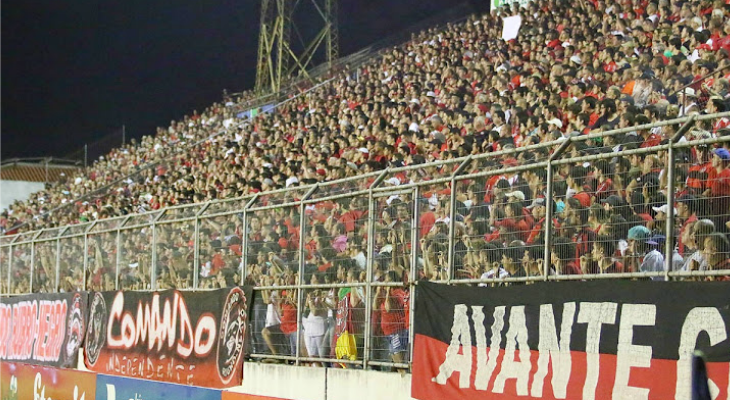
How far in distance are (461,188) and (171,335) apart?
5479 mm

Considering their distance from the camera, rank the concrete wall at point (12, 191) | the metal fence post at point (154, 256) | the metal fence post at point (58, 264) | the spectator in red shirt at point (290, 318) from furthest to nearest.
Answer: the concrete wall at point (12, 191) → the metal fence post at point (58, 264) → the metal fence post at point (154, 256) → the spectator in red shirt at point (290, 318)

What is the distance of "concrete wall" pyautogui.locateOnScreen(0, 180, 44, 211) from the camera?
40844 mm

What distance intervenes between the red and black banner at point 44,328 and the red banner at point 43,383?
133 mm

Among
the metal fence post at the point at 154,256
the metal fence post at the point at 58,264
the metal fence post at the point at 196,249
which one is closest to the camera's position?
the metal fence post at the point at 196,249

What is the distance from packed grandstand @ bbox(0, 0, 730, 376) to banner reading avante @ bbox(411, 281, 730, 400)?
25 centimetres

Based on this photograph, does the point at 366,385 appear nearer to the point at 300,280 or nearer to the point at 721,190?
the point at 300,280

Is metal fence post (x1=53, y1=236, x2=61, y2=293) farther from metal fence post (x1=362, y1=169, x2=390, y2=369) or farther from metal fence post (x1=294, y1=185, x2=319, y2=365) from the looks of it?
metal fence post (x1=362, y1=169, x2=390, y2=369)

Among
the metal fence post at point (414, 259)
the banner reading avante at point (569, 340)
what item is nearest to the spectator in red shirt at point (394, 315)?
the metal fence post at point (414, 259)

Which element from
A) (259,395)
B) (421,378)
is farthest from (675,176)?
(259,395)

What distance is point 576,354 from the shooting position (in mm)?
7574

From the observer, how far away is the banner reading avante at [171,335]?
12102 millimetres

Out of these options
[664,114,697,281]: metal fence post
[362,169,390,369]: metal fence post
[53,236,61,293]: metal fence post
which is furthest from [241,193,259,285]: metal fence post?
[664,114,697,281]: metal fence post

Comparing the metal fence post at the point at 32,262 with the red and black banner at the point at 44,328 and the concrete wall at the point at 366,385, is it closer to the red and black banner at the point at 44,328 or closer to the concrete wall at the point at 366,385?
the red and black banner at the point at 44,328

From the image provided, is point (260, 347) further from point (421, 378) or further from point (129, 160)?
point (129, 160)
